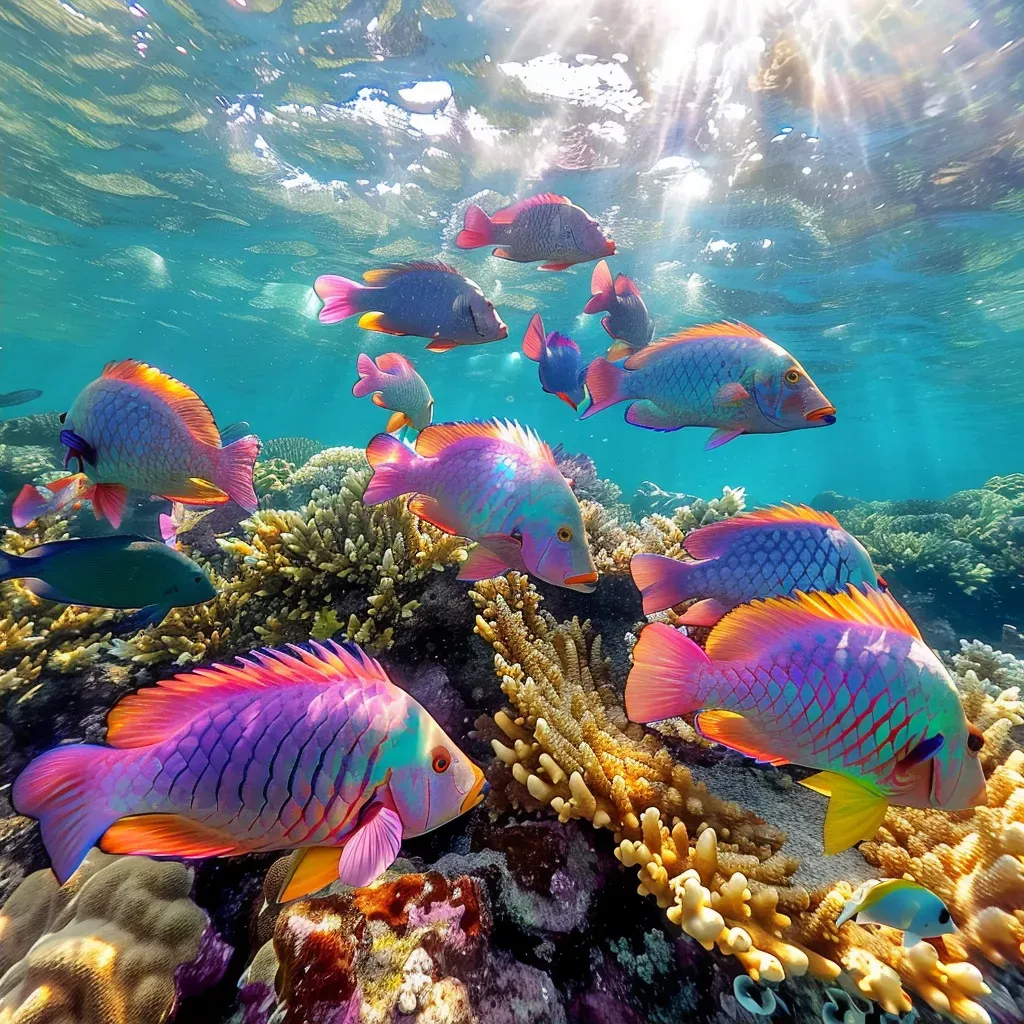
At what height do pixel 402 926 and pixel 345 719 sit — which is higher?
pixel 345 719

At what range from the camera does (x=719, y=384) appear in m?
2.87

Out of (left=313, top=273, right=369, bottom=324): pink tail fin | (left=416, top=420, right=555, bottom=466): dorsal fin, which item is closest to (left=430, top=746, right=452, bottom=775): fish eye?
(left=416, top=420, right=555, bottom=466): dorsal fin

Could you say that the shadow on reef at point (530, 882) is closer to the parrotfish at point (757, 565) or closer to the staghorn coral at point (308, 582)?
the staghorn coral at point (308, 582)

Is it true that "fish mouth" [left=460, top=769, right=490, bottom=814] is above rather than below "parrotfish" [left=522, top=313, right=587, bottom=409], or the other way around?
below

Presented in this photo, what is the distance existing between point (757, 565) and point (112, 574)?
3.16 m

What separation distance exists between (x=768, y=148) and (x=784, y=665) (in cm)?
1601

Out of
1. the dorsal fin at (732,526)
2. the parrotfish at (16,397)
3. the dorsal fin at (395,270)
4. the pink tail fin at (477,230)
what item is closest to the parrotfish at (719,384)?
the dorsal fin at (732,526)

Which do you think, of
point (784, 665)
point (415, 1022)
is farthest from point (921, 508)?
point (415, 1022)

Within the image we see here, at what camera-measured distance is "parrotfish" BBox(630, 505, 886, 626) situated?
2.31 meters

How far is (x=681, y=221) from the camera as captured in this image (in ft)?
55.4

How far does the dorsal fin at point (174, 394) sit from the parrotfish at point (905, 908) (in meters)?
3.36

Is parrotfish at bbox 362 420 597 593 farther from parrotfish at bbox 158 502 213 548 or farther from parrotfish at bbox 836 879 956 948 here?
parrotfish at bbox 158 502 213 548

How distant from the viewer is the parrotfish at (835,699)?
158 cm

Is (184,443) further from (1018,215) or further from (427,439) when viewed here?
(1018,215)
